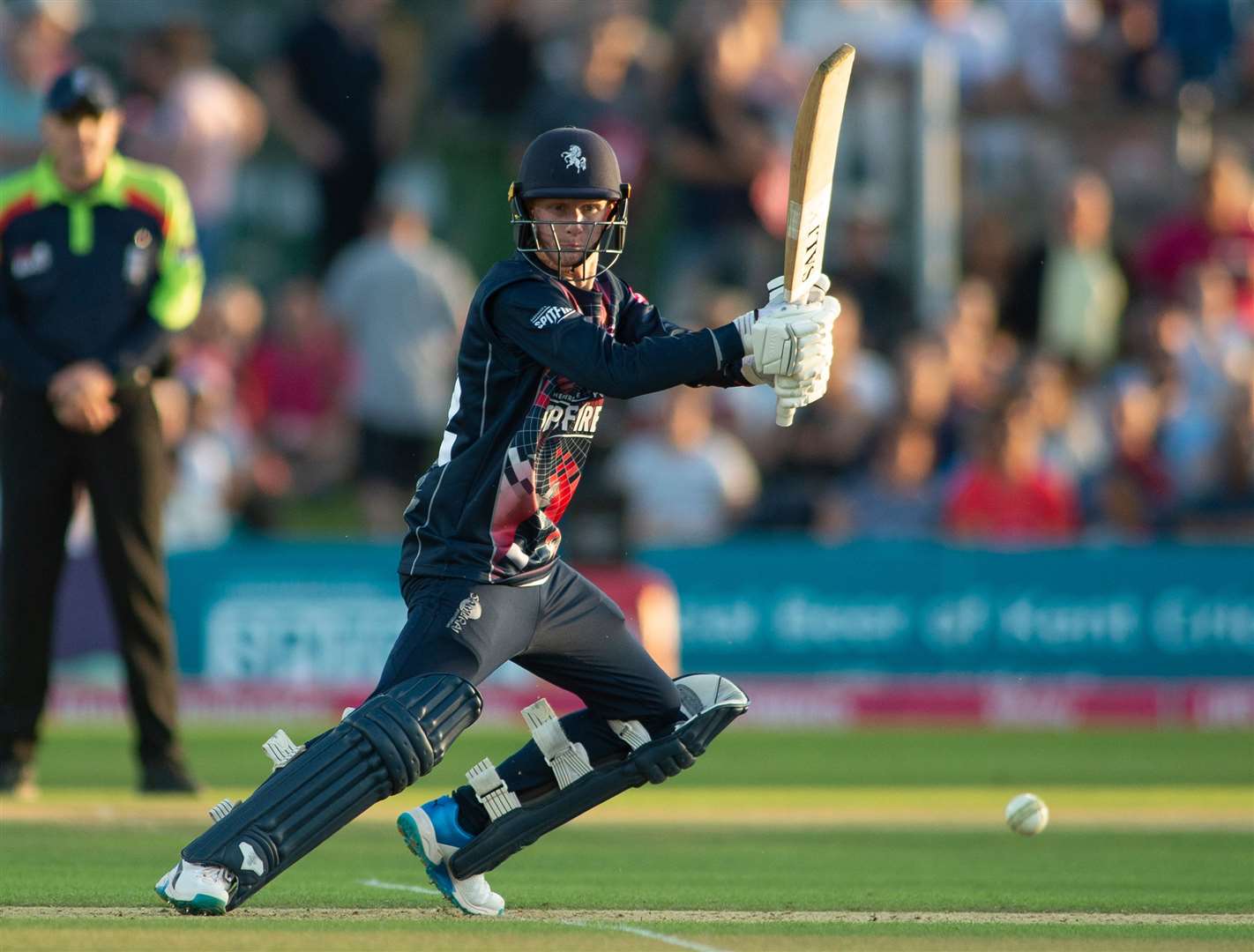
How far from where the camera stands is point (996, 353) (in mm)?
12531

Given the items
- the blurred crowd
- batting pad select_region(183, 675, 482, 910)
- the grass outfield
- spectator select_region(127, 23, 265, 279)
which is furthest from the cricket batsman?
spectator select_region(127, 23, 265, 279)

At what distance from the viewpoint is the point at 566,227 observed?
Answer: 16.7ft

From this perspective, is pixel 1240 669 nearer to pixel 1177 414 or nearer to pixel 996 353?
pixel 1177 414

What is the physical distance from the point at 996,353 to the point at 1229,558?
203 cm

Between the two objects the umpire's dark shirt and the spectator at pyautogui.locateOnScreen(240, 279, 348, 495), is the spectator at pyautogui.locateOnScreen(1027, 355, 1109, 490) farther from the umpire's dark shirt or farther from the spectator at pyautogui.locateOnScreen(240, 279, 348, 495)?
the umpire's dark shirt

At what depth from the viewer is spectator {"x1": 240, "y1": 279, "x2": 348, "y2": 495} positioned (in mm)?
12398

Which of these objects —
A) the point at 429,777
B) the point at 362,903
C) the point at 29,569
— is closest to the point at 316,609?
the point at 429,777

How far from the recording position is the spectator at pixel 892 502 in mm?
11594

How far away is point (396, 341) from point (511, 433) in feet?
23.1

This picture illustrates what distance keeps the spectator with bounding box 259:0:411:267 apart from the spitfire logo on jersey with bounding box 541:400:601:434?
812 centimetres

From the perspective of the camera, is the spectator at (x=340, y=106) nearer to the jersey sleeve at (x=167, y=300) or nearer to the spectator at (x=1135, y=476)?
the spectator at (x=1135, y=476)

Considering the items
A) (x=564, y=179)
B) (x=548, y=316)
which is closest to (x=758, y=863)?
(x=548, y=316)

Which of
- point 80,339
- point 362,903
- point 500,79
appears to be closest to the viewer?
point 362,903

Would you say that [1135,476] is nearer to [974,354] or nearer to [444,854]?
[974,354]
